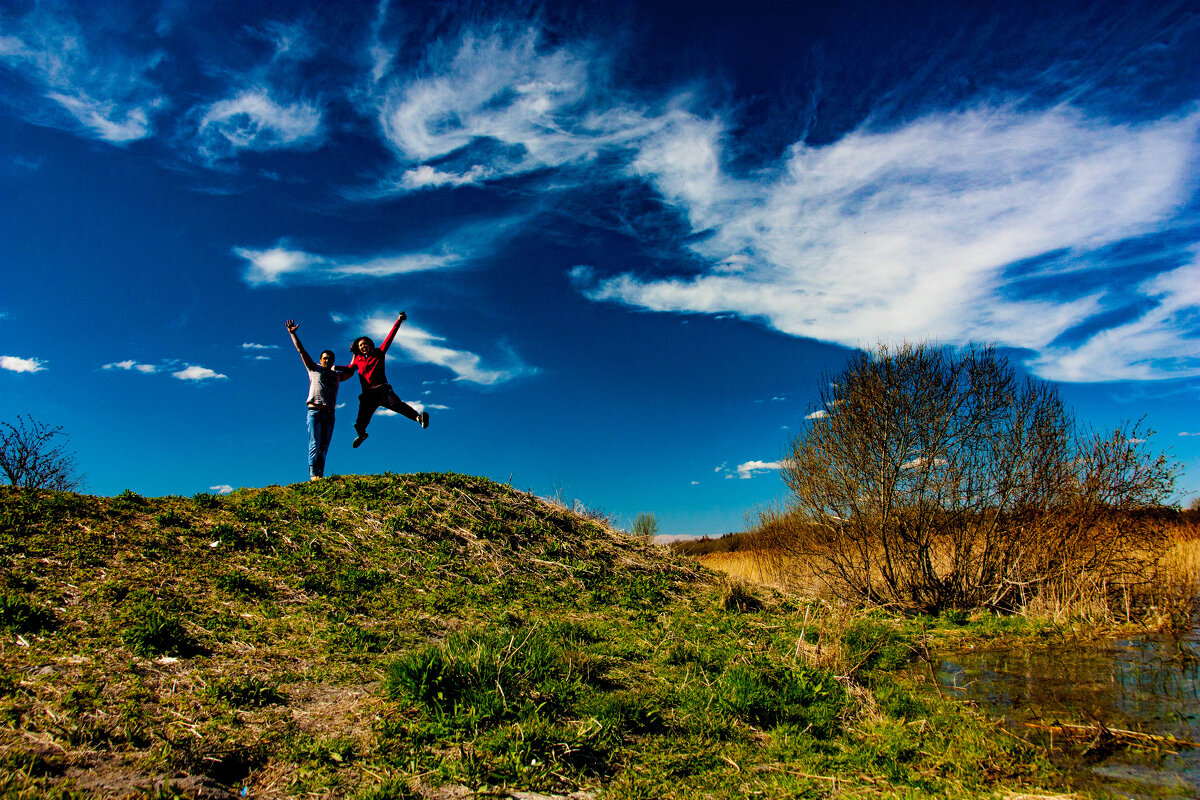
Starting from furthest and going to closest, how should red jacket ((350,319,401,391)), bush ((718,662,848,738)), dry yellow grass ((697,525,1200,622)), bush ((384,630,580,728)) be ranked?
red jacket ((350,319,401,391)) → dry yellow grass ((697,525,1200,622)) → bush ((718,662,848,738)) → bush ((384,630,580,728))

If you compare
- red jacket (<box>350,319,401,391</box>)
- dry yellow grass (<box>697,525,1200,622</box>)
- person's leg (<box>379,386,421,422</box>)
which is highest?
red jacket (<box>350,319,401,391</box>)

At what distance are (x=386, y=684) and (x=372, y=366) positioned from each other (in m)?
7.28

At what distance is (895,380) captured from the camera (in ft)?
36.1

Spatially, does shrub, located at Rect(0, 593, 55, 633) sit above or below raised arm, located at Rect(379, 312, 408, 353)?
below

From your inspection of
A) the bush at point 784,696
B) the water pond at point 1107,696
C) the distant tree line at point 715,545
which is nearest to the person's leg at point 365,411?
the bush at point 784,696

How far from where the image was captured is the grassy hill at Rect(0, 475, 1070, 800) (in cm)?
341

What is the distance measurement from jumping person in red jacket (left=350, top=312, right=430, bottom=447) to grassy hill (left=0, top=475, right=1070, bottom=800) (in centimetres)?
270

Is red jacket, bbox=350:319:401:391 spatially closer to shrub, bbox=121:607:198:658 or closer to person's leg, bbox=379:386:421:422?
person's leg, bbox=379:386:421:422

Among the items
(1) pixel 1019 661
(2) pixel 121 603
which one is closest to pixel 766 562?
(1) pixel 1019 661

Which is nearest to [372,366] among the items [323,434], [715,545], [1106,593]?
[323,434]

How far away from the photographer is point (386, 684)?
4344 mm

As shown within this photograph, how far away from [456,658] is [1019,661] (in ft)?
22.1

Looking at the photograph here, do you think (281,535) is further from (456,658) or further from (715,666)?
(715,666)

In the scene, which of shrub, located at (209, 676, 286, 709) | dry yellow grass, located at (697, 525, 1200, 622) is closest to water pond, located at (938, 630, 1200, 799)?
dry yellow grass, located at (697, 525, 1200, 622)
